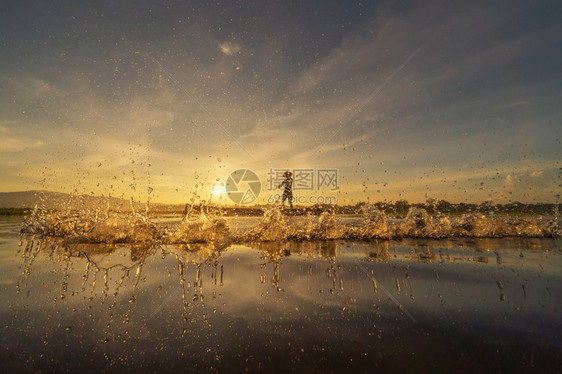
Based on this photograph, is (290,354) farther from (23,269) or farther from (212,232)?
(212,232)

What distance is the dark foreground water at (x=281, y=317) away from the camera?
2.24 metres

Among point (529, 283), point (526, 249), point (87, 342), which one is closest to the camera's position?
point (87, 342)

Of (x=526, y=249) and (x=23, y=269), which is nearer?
(x=23, y=269)

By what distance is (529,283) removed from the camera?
172 inches

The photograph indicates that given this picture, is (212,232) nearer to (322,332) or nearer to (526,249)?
(322,332)

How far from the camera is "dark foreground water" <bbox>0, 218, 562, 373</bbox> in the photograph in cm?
224

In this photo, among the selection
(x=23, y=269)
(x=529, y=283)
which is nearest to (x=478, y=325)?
(x=529, y=283)

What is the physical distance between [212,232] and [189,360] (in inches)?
318

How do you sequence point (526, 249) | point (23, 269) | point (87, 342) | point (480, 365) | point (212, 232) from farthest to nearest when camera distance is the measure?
point (212, 232) → point (526, 249) → point (23, 269) → point (87, 342) → point (480, 365)

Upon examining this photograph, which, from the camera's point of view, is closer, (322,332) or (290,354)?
(290,354)

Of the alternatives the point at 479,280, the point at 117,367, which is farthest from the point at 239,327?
the point at 479,280

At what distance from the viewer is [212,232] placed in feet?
33.3

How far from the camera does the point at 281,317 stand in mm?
3121

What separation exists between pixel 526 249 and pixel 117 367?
978 centimetres
